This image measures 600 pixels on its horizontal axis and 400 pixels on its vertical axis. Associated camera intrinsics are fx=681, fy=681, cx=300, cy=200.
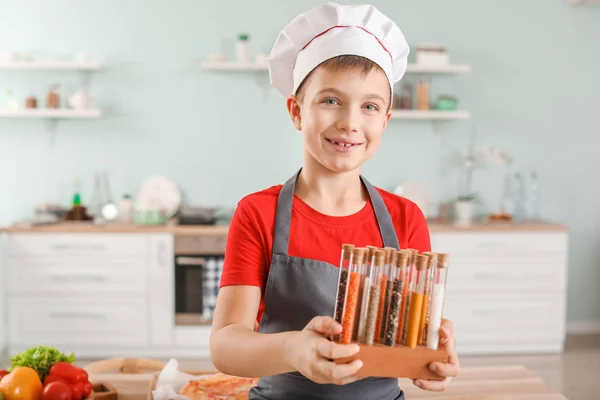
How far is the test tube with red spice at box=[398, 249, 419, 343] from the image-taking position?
108 cm

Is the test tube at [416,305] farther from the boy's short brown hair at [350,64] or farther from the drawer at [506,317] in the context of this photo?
the drawer at [506,317]

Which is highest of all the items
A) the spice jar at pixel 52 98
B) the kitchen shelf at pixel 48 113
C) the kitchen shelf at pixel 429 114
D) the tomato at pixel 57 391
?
the spice jar at pixel 52 98

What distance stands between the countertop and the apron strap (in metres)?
2.88

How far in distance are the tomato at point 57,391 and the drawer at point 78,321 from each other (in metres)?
2.66

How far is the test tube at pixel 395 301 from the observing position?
106 cm

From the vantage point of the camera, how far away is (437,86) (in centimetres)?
481

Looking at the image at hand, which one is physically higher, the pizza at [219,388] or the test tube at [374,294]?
the test tube at [374,294]

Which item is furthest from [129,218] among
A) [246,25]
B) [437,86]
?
[437,86]

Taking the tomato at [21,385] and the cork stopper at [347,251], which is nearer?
the cork stopper at [347,251]

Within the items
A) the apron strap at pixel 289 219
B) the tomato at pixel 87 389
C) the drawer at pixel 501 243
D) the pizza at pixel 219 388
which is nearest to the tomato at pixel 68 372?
the tomato at pixel 87 389

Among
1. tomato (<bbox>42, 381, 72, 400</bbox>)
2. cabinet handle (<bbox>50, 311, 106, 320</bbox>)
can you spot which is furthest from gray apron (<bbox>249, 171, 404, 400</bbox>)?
cabinet handle (<bbox>50, 311, 106, 320</bbox>)

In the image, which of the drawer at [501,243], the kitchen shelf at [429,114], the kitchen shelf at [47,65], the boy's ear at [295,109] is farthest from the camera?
the kitchen shelf at [429,114]

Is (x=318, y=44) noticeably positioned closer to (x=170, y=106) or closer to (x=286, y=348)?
(x=286, y=348)

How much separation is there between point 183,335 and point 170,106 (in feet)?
5.21
